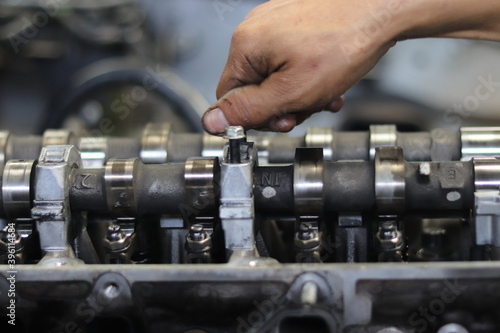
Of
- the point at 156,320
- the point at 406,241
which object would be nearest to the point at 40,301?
the point at 156,320

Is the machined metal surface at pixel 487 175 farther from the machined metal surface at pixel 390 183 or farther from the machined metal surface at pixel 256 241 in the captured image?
the machined metal surface at pixel 390 183

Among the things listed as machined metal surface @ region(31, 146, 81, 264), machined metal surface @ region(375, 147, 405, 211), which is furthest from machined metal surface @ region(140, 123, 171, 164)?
machined metal surface @ region(375, 147, 405, 211)

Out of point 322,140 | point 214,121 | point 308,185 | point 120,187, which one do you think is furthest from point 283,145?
point 120,187

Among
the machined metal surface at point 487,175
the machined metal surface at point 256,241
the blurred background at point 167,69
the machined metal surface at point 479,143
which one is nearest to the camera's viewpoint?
the machined metal surface at point 256,241

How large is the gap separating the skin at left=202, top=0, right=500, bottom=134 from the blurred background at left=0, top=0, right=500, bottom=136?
1824mm

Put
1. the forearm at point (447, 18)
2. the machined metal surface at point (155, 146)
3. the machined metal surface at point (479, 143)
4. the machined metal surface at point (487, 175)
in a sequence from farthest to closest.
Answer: the machined metal surface at point (155, 146)
the machined metal surface at point (479, 143)
the forearm at point (447, 18)
the machined metal surface at point (487, 175)

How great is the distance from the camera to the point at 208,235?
1.37 metres

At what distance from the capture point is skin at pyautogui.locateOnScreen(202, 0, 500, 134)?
141cm

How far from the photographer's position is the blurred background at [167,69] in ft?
11.2

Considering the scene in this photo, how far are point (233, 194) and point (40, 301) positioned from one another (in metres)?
0.41

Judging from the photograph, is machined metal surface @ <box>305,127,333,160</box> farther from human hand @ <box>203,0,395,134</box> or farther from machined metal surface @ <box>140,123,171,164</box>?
machined metal surface @ <box>140,123,171,164</box>

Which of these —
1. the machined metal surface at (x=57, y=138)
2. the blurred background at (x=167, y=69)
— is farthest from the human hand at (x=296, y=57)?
the blurred background at (x=167, y=69)

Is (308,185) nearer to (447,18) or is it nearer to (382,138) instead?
(382,138)

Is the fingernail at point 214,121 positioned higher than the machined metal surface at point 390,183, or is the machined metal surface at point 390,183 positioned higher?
the fingernail at point 214,121
